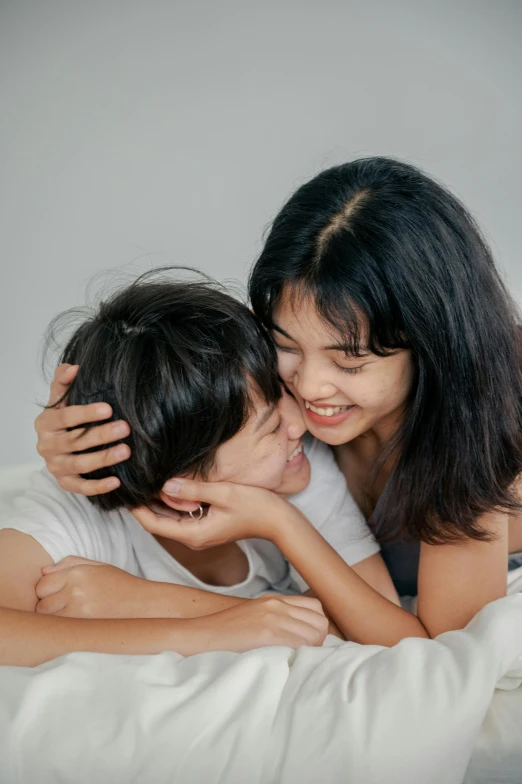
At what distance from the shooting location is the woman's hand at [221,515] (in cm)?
163

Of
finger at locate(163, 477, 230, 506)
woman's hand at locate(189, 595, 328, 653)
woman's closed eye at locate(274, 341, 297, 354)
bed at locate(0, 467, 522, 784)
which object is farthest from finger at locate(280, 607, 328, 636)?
woman's closed eye at locate(274, 341, 297, 354)

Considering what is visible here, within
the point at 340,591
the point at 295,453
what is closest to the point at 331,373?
the point at 295,453

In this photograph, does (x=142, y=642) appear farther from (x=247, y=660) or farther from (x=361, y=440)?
(x=361, y=440)

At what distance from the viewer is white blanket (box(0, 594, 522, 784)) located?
4.04 feet

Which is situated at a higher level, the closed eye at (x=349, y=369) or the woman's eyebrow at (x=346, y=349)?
the woman's eyebrow at (x=346, y=349)

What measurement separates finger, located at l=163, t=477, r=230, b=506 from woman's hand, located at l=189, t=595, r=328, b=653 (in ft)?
0.62

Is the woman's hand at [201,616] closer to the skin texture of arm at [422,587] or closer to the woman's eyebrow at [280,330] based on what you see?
the skin texture of arm at [422,587]

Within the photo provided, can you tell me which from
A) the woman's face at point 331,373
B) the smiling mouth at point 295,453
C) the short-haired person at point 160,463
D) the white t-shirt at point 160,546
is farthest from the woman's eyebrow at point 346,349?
the white t-shirt at point 160,546

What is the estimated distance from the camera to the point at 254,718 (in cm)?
126

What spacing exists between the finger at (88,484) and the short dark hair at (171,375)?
0.10 ft

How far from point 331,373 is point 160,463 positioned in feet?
1.06

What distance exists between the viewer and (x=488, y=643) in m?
1.38

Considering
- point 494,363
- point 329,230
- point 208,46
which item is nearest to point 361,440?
point 494,363

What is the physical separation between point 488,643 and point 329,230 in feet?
2.24
